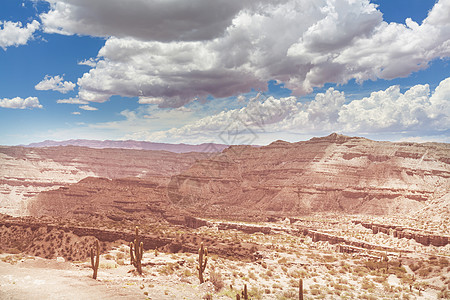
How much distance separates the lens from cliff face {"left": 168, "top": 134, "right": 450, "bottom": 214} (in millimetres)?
92375

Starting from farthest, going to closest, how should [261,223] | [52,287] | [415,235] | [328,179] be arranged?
[328,179] < [261,223] < [415,235] < [52,287]

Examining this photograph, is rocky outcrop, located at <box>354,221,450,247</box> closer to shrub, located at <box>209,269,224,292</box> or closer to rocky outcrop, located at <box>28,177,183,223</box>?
shrub, located at <box>209,269,224,292</box>

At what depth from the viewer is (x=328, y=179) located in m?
106

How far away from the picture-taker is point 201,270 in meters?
25.1

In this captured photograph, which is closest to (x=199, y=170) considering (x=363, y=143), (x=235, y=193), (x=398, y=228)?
(x=235, y=193)

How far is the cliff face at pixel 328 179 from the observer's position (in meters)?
92.4

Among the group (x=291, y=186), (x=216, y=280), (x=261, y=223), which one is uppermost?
(x=291, y=186)


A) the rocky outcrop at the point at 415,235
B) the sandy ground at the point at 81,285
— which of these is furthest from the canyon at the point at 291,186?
the sandy ground at the point at 81,285

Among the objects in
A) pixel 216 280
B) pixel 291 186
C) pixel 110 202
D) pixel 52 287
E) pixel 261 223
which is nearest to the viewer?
pixel 52 287

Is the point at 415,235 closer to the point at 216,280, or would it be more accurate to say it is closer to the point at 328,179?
the point at 216,280

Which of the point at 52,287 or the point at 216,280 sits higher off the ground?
the point at 52,287

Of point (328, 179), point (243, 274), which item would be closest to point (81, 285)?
point (243, 274)

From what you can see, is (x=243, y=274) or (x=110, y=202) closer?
(x=243, y=274)

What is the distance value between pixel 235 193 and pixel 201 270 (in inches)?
3719
